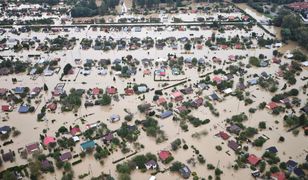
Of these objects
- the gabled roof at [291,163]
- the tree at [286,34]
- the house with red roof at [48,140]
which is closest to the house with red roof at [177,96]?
the gabled roof at [291,163]

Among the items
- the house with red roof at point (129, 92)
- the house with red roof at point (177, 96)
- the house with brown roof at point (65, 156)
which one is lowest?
the house with brown roof at point (65, 156)

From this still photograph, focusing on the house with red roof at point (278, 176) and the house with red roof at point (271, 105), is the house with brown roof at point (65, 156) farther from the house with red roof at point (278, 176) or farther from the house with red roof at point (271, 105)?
the house with red roof at point (271, 105)

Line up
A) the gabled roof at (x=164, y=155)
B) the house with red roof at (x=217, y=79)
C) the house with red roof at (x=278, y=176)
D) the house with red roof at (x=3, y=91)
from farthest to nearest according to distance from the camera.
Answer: the house with red roof at (x=217, y=79)
the house with red roof at (x=3, y=91)
the gabled roof at (x=164, y=155)
the house with red roof at (x=278, y=176)

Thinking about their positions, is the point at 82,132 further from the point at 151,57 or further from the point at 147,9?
the point at 147,9

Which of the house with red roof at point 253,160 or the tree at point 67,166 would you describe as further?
the house with red roof at point 253,160

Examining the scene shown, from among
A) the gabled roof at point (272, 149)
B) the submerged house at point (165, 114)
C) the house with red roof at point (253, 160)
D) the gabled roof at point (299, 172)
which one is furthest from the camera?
the submerged house at point (165, 114)

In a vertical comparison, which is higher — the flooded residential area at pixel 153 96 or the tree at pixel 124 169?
the flooded residential area at pixel 153 96

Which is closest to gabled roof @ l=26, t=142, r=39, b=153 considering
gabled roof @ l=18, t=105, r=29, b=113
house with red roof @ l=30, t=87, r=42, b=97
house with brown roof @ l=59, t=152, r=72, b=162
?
house with brown roof @ l=59, t=152, r=72, b=162
